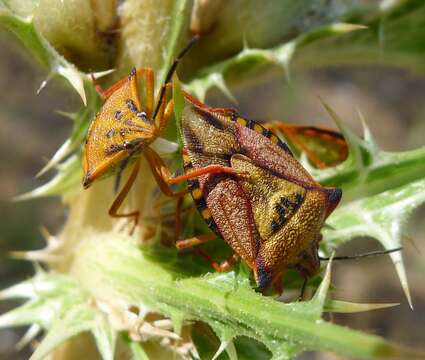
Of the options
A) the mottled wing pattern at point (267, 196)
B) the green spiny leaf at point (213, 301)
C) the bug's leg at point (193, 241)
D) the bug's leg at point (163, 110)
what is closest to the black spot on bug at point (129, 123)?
the bug's leg at point (163, 110)

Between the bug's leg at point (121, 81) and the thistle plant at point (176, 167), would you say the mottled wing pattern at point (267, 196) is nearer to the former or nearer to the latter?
the thistle plant at point (176, 167)

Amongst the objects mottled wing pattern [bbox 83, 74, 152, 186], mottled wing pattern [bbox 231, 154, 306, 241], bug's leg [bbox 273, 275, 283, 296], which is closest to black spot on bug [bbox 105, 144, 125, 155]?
mottled wing pattern [bbox 83, 74, 152, 186]

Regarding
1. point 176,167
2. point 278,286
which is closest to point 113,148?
point 176,167

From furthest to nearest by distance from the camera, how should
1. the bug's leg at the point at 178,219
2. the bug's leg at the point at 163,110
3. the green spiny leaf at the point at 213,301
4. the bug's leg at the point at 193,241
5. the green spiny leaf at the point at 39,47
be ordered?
the bug's leg at the point at 178,219, the bug's leg at the point at 193,241, the bug's leg at the point at 163,110, the green spiny leaf at the point at 39,47, the green spiny leaf at the point at 213,301

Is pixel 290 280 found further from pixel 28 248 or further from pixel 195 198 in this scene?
pixel 28 248

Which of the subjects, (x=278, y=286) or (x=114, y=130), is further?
(x=278, y=286)

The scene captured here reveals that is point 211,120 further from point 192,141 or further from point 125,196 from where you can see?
point 125,196
